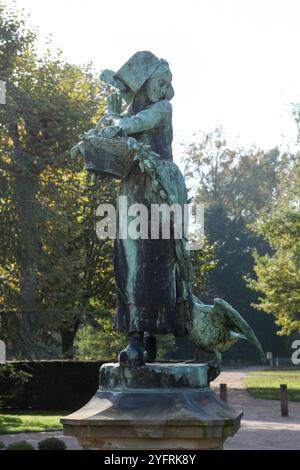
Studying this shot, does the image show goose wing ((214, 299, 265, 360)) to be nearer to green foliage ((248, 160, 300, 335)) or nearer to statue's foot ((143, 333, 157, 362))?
statue's foot ((143, 333, 157, 362))

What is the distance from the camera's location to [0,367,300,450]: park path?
15.9 metres

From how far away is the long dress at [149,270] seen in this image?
657 cm

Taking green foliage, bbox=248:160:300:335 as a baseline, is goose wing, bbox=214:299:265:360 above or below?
below

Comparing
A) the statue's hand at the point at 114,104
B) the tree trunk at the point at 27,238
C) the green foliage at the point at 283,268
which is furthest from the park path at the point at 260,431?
the statue's hand at the point at 114,104

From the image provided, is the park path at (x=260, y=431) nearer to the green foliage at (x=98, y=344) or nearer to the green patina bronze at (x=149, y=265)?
the green foliage at (x=98, y=344)

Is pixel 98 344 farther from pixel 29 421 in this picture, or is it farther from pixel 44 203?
pixel 29 421

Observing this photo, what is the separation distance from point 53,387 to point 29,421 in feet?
17.0

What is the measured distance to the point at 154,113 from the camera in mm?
6766

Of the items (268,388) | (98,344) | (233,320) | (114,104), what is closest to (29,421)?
(268,388)

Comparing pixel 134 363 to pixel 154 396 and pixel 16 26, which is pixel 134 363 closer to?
pixel 154 396

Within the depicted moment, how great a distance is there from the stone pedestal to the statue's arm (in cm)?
175

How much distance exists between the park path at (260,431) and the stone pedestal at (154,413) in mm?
8123

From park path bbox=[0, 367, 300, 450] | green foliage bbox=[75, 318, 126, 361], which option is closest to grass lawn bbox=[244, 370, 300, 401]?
park path bbox=[0, 367, 300, 450]
